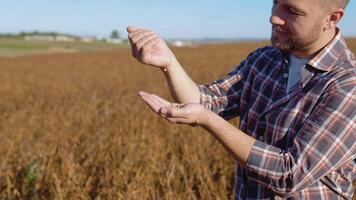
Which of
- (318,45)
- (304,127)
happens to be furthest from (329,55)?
(304,127)

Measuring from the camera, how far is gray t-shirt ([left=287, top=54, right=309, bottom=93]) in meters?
1.52

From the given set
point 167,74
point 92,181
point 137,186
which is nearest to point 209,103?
point 167,74

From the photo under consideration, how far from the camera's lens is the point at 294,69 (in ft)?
5.10

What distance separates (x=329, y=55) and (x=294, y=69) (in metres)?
0.14

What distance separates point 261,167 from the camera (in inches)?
51.6

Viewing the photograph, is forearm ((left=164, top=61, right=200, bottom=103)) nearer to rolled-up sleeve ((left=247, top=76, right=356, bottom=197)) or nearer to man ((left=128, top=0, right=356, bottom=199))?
man ((left=128, top=0, right=356, bottom=199))

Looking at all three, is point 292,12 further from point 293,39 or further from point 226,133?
Result: point 226,133

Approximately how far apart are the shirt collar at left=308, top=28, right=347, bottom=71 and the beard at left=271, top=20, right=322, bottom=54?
5 centimetres

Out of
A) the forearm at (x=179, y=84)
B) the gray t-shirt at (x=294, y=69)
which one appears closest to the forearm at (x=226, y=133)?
the gray t-shirt at (x=294, y=69)

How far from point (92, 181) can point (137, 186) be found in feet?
1.79

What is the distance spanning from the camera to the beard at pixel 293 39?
4.59 feet

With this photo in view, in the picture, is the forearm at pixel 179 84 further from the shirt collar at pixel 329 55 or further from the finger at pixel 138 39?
the shirt collar at pixel 329 55

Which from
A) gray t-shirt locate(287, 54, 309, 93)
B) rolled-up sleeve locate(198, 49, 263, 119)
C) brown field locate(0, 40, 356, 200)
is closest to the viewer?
gray t-shirt locate(287, 54, 309, 93)

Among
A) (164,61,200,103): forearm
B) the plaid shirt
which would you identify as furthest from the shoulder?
(164,61,200,103): forearm
